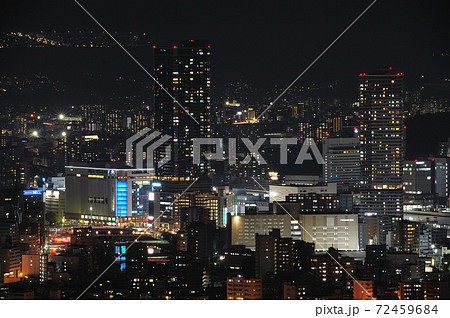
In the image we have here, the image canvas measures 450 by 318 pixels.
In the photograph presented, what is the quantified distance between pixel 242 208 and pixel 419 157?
3724 mm

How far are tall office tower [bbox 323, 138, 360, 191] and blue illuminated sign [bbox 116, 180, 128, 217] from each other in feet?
10.3

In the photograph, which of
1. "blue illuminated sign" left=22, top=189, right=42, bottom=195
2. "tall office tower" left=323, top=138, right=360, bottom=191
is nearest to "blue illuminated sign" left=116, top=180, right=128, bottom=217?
"blue illuminated sign" left=22, top=189, right=42, bottom=195

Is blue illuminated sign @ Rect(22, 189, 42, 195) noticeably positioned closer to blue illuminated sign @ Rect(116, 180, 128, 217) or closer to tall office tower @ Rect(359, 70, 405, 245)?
blue illuminated sign @ Rect(116, 180, 128, 217)

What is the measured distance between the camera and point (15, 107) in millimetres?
15719

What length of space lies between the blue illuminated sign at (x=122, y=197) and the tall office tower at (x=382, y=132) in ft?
12.0

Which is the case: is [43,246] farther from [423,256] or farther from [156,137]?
[156,137]

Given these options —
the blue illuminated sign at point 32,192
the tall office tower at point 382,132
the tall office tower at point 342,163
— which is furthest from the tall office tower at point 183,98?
the tall office tower at point 382,132

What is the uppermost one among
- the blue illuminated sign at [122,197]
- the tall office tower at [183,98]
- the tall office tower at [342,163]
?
the tall office tower at [183,98]

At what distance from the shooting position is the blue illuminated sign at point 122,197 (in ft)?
55.7

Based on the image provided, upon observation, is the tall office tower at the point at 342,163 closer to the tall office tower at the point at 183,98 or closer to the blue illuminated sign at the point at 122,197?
the tall office tower at the point at 183,98

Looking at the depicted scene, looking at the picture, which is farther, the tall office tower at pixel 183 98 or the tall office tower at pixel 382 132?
the tall office tower at pixel 183 98

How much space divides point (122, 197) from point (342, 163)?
11.5ft

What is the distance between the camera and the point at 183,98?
17.9m
